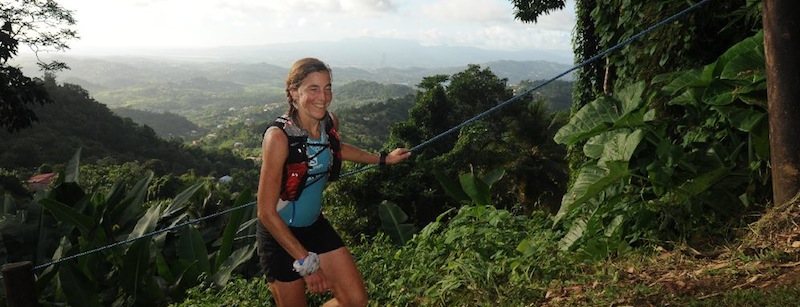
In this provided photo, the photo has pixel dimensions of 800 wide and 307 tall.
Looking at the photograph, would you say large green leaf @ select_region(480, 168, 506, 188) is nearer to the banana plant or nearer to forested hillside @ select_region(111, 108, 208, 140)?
the banana plant

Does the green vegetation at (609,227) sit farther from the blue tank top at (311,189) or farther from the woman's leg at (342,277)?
the blue tank top at (311,189)

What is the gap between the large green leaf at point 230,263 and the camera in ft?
17.0

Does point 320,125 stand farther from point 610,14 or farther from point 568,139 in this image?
point 610,14

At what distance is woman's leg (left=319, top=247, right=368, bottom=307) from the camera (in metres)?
2.73

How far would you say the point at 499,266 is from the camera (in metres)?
3.35

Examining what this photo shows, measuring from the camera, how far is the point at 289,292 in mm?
2674

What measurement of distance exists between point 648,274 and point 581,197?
1.79 feet

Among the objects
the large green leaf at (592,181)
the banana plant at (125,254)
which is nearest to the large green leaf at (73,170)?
the banana plant at (125,254)

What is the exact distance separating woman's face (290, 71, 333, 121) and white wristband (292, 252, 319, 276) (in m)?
0.61

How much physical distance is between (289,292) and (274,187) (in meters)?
0.57

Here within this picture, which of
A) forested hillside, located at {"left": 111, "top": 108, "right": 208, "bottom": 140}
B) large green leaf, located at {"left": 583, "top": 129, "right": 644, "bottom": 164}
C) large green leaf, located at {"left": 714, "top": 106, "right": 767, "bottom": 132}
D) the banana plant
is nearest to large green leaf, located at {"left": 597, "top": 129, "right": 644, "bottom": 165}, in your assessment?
large green leaf, located at {"left": 583, "top": 129, "right": 644, "bottom": 164}

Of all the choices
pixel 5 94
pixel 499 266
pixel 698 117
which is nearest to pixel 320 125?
pixel 499 266

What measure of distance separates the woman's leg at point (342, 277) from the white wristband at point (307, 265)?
0.30 metres

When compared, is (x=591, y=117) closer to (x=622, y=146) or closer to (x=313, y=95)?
(x=622, y=146)
